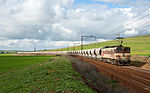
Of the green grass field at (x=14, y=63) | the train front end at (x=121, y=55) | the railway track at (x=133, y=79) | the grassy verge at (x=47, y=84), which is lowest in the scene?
the green grass field at (x=14, y=63)

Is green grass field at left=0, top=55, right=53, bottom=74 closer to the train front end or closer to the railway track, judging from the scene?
the railway track

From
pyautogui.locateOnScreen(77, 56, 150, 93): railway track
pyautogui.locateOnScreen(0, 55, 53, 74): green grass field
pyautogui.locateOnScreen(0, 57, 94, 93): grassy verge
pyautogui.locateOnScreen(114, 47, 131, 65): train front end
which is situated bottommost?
pyautogui.locateOnScreen(0, 55, 53, 74): green grass field

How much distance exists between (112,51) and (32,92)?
2752 cm

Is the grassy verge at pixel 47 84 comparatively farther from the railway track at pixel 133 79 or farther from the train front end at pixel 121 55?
the train front end at pixel 121 55

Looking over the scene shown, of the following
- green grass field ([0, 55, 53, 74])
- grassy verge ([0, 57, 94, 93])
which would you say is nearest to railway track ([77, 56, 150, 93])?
grassy verge ([0, 57, 94, 93])

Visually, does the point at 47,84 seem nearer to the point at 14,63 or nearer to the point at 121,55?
the point at 121,55

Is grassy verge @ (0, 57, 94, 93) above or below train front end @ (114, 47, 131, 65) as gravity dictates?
below

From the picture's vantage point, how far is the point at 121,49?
34406mm

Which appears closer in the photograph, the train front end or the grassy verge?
the grassy verge

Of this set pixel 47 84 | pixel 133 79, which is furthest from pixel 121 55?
pixel 47 84

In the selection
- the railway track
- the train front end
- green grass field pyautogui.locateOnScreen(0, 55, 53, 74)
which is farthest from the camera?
green grass field pyautogui.locateOnScreen(0, 55, 53, 74)

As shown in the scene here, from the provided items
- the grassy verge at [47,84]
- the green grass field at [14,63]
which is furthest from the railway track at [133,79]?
the green grass field at [14,63]

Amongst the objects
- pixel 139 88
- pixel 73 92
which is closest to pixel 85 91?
pixel 73 92

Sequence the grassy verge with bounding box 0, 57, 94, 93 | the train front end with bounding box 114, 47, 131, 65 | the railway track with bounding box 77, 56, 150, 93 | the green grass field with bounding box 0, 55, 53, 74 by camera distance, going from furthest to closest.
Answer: the green grass field with bounding box 0, 55, 53, 74 < the train front end with bounding box 114, 47, 131, 65 < the railway track with bounding box 77, 56, 150, 93 < the grassy verge with bounding box 0, 57, 94, 93
